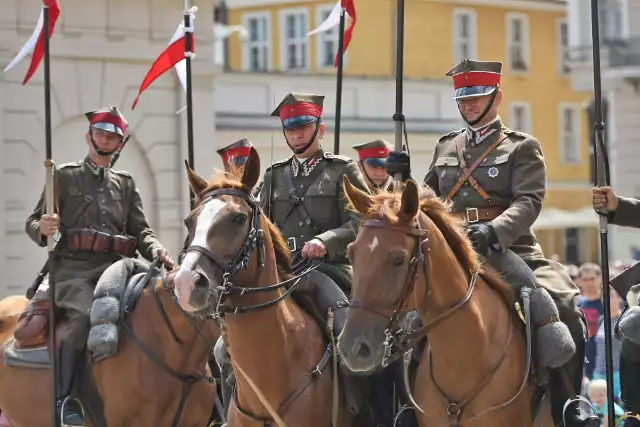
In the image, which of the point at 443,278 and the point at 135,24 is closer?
the point at 443,278

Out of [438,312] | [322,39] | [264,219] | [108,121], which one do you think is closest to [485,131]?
[264,219]

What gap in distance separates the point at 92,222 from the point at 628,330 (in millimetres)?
4623

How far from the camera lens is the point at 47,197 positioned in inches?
407

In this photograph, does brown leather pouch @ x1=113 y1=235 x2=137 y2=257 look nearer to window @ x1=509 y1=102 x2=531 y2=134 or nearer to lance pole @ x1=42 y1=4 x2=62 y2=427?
lance pole @ x1=42 y1=4 x2=62 y2=427

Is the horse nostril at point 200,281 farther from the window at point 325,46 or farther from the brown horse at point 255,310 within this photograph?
the window at point 325,46

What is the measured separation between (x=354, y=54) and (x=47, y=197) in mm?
28408

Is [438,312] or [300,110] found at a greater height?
[300,110]

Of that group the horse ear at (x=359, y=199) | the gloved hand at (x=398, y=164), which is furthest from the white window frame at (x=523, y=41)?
the horse ear at (x=359, y=199)

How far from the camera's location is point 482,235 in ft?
26.6

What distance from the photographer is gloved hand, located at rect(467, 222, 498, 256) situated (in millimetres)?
8094

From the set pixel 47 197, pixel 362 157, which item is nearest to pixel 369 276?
pixel 47 197

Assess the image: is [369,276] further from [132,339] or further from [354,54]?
[354,54]

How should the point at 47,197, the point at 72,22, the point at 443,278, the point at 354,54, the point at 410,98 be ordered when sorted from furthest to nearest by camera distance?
the point at 354,54
the point at 410,98
the point at 72,22
the point at 47,197
the point at 443,278

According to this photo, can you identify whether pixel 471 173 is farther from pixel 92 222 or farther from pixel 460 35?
pixel 460 35
